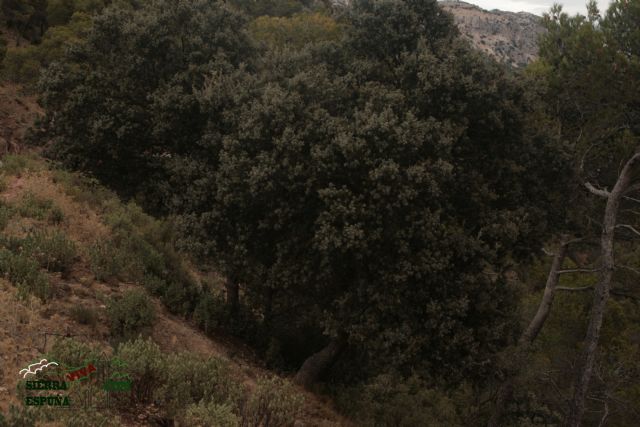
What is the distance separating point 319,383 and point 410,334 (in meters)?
4.16

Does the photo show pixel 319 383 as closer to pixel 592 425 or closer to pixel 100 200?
pixel 100 200

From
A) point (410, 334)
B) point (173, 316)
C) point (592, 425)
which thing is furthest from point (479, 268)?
point (592, 425)

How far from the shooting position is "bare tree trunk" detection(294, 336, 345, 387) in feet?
44.9

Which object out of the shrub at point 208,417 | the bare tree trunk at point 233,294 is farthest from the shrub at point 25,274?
the bare tree trunk at point 233,294

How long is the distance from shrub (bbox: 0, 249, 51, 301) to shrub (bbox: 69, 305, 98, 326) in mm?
535

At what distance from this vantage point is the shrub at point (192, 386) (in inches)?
266

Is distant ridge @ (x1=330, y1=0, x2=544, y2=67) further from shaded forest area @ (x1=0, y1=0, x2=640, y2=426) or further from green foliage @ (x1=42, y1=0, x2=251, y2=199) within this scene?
green foliage @ (x1=42, y1=0, x2=251, y2=199)

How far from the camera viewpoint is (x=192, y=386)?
23.9 ft

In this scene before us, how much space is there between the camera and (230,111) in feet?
44.0

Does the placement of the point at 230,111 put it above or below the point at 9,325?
above

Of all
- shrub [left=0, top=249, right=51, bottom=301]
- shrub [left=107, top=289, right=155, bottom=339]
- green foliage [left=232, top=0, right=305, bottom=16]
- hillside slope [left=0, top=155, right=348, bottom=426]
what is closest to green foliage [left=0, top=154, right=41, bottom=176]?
hillside slope [left=0, top=155, right=348, bottom=426]

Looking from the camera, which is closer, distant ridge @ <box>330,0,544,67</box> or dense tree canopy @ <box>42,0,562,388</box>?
dense tree canopy @ <box>42,0,562,388</box>

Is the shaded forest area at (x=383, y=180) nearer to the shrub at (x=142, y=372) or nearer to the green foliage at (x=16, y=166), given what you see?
the green foliage at (x=16, y=166)
